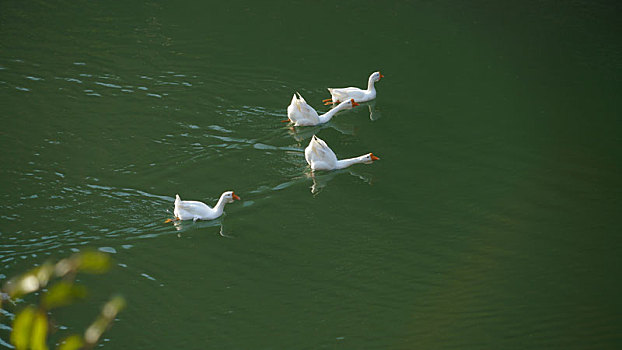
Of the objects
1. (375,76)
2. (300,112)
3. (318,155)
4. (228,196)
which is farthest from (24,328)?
(375,76)

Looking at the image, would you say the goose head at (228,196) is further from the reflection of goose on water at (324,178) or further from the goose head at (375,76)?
the goose head at (375,76)

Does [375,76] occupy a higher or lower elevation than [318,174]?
higher

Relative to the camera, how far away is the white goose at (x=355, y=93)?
13305 mm

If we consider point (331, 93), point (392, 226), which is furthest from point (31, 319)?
point (331, 93)

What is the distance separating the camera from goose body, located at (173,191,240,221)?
9.21 metres

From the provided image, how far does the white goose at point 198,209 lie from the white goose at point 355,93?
4.49 metres

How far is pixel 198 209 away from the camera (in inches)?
364

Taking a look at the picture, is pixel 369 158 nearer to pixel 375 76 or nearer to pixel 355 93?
pixel 355 93

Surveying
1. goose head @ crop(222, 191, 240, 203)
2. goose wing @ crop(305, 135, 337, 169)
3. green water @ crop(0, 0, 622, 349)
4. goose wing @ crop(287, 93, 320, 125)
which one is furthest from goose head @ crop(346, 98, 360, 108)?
goose head @ crop(222, 191, 240, 203)

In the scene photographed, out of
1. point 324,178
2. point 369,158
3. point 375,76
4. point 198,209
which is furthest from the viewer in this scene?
point 375,76

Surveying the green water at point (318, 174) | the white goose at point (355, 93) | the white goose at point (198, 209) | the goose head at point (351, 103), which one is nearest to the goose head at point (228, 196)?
the white goose at point (198, 209)

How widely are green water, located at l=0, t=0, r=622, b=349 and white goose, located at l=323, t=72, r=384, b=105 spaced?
0.22 metres

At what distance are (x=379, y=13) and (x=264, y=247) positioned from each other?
10.5 metres

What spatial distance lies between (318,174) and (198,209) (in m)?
2.35
